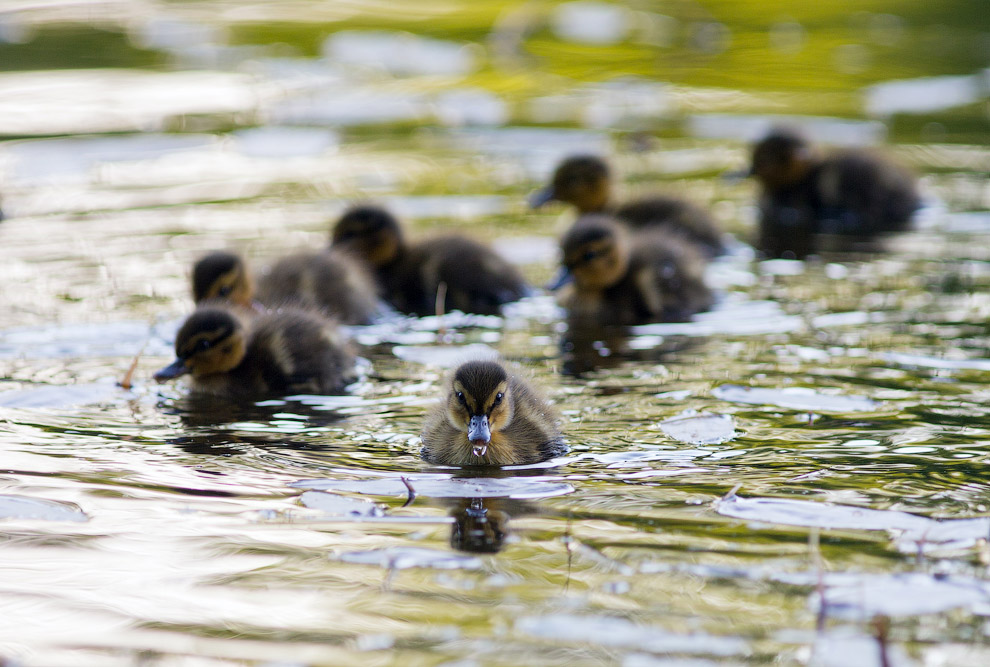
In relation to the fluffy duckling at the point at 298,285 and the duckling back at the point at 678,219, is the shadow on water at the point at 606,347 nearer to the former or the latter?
the fluffy duckling at the point at 298,285

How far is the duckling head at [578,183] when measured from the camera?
645cm

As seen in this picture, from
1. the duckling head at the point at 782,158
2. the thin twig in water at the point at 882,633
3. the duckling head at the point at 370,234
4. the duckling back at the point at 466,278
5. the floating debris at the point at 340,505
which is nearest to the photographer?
the thin twig in water at the point at 882,633

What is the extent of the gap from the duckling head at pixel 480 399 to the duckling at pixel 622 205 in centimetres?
281

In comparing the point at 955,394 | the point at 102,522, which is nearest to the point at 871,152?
the point at 955,394

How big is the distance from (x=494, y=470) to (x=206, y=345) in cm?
120

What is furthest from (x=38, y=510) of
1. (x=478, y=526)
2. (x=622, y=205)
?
(x=622, y=205)

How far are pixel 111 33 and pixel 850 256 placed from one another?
7382 millimetres

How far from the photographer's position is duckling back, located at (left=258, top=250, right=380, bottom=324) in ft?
16.8

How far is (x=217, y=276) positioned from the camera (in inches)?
191

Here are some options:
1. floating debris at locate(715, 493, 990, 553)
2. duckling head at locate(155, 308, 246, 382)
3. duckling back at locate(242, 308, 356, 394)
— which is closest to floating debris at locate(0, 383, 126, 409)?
duckling head at locate(155, 308, 246, 382)

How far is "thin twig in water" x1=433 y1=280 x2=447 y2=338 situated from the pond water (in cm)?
3

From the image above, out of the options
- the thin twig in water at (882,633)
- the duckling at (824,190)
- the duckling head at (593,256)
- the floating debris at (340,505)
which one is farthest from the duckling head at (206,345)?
the duckling at (824,190)

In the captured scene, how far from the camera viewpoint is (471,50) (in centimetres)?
1105

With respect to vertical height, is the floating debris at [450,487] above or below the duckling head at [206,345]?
below
